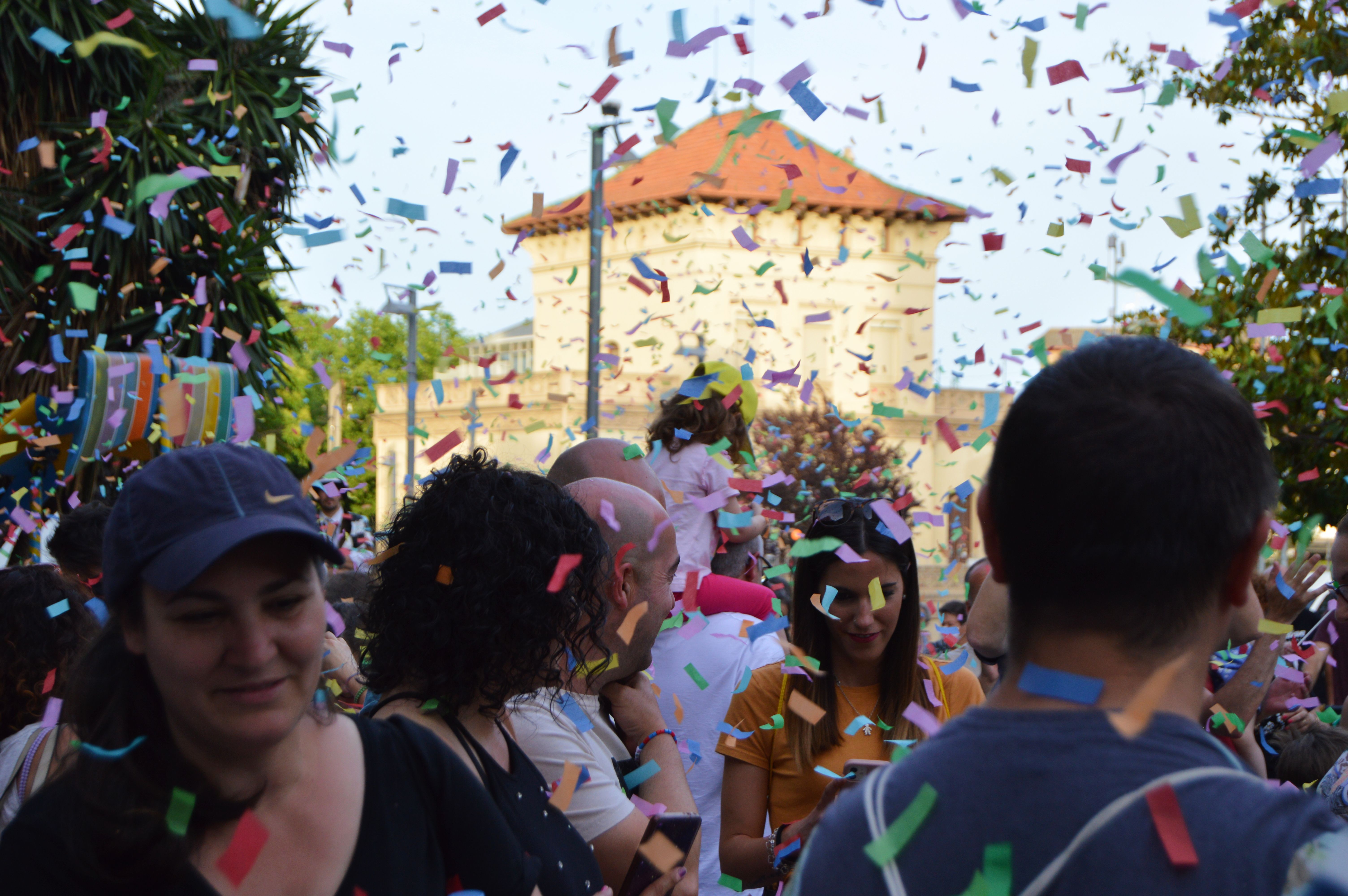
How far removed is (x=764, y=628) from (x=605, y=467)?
0.68 meters

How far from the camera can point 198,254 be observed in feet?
34.7

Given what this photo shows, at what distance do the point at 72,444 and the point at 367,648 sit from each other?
4.72 metres

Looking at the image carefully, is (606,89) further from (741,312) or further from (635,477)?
(741,312)

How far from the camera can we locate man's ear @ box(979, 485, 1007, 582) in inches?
46.5

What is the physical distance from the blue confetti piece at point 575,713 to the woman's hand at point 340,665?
1.20 meters

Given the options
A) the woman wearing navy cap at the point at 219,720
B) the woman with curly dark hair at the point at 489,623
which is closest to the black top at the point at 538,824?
the woman with curly dark hair at the point at 489,623

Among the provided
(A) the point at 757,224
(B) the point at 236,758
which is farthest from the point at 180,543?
(A) the point at 757,224

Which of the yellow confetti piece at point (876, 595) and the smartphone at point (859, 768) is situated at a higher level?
the yellow confetti piece at point (876, 595)

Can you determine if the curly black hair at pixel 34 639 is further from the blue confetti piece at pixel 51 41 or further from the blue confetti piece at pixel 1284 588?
the blue confetti piece at pixel 51 41

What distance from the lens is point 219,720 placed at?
4.93ft

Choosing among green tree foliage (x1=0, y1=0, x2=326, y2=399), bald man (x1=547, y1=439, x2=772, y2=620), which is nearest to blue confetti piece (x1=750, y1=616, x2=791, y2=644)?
bald man (x1=547, y1=439, x2=772, y2=620)

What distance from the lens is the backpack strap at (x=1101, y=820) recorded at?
1.01 metres

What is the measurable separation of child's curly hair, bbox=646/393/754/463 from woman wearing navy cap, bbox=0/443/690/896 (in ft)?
10.8

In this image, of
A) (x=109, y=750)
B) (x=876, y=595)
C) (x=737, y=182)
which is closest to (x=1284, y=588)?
(x=876, y=595)
